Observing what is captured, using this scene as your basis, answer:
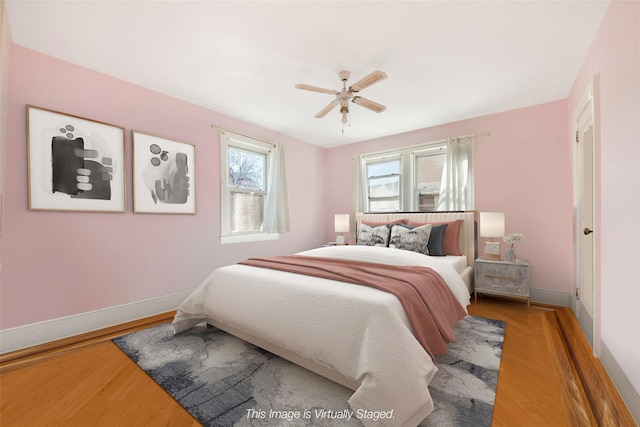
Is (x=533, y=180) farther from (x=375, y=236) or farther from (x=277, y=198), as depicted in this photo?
(x=277, y=198)

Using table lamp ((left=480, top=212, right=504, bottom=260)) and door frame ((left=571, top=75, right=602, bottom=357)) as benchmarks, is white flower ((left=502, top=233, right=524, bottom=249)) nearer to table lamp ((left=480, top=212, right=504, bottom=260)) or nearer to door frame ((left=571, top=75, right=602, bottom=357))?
table lamp ((left=480, top=212, right=504, bottom=260))

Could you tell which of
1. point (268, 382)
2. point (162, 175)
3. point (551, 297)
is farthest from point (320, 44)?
point (551, 297)

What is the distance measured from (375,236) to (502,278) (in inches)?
61.4

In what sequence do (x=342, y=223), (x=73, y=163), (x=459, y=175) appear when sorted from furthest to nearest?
(x=342, y=223) < (x=459, y=175) < (x=73, y=163)

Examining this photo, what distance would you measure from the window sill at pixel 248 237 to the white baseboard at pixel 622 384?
3837 millimetres

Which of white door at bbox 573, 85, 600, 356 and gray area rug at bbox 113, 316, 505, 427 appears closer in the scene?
→ gray area rug at bbox 113, 316, 505, 427

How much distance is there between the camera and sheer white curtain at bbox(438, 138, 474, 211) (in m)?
3.80

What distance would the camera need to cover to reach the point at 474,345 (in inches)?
87.1

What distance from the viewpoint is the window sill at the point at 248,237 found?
12.5 feet

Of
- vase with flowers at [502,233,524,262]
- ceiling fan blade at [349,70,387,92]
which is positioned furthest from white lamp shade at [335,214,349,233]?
ceiling fan blade at [349,70,387,92]

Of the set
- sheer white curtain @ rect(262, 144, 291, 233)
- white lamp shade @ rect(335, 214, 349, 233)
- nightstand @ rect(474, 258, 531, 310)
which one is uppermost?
sheer white curtain @ rect(262, 144, 291, 233)

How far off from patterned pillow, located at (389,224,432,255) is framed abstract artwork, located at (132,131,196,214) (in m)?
2.64

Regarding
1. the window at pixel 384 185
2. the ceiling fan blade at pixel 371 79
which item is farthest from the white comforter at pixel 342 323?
the window at pixel 384 185

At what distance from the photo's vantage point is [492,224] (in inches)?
129
